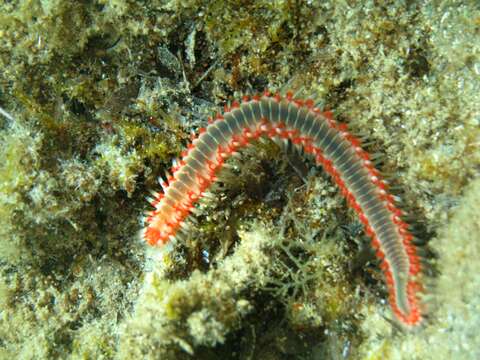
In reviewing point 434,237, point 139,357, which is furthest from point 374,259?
point 139,357

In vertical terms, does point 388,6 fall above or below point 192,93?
above

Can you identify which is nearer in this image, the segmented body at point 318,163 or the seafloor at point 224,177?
the seafloor at point 224,177

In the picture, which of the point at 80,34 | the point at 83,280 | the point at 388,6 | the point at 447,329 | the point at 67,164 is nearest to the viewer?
the point at 447,329

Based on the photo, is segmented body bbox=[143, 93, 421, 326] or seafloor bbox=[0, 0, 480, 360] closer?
seafloor bbox=[0, 0, 480, 360]

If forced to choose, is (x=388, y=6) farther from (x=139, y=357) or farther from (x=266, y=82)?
(x=139, y=357)

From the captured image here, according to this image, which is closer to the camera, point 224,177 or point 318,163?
point 318,163
